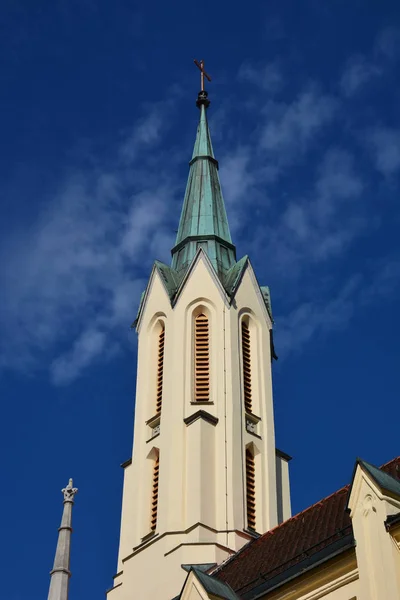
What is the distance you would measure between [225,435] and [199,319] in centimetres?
509

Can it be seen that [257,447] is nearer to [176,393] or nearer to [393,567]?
[176,393]

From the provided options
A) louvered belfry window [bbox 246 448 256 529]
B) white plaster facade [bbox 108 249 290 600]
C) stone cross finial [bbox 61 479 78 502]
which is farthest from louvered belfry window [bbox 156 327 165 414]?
stone cross finial [bbox 61 479 78 502]

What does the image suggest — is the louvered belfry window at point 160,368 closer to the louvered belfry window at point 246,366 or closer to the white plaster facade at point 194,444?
the white plaster facade at point 194,444

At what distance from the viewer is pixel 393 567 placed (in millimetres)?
20281

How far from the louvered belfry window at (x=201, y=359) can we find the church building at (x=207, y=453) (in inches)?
1.4

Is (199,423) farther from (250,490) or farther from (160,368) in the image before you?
(160,368)

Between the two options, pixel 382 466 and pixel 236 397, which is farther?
pixel 236 397

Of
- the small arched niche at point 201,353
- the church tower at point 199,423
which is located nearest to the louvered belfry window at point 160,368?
the church tower at point 199,423

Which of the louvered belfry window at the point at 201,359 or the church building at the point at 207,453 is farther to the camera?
the louvered belfry window at the point at 201,359

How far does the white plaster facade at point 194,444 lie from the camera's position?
33.0m

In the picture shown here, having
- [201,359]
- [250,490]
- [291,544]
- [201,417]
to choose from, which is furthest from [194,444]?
[291,544]

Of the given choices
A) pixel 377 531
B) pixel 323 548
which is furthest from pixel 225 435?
pixel 377 531

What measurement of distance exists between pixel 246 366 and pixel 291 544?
11.1 metres

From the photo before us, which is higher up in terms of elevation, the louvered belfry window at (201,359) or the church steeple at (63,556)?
the louvered belfry window at (201,359)
